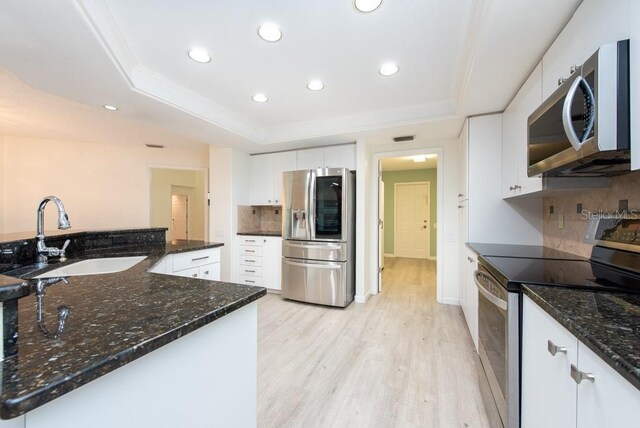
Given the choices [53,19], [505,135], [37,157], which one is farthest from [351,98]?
[37,157]

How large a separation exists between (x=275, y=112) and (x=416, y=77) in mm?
1583

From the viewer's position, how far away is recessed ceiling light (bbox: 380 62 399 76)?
2109mm

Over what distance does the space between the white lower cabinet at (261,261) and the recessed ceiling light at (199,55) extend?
2.40m

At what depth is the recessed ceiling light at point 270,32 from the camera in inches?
66.3

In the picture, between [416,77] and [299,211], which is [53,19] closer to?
[416,77]

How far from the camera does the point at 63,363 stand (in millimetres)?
523

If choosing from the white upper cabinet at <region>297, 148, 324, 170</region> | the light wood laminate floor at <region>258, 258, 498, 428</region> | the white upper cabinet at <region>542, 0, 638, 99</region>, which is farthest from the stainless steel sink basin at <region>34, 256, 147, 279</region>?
the white upper cabinet at <region>542, 0, 638, 99</region>

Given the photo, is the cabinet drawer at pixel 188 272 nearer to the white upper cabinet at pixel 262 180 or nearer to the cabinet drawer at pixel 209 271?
the cabinet drawer at pixel 209 271

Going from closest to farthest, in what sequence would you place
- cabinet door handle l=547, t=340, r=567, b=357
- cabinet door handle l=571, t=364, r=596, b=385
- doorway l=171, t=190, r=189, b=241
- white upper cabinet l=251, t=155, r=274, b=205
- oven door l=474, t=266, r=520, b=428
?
cabinet door handle l=571, t=364, r=596, b=385 → cabinet door handle l=547, t=340, r=567, b=357 → oven door l=474, t=266, r=520, b=428 → white upper cabinet l=251, t=155, r=274, b=205 → doorway l=171, t=190, r=189, b=241

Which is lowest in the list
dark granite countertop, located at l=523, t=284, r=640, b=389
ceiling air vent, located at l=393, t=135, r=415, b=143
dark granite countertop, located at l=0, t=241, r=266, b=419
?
dark granite countertop, located at l=523, t=284, r=640, b=389

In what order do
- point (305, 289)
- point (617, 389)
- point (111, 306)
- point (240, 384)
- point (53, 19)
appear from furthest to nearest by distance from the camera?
point (305, 289) < point (53, 19) < point (240, 384) < point (111, 306) < point (617, 389)

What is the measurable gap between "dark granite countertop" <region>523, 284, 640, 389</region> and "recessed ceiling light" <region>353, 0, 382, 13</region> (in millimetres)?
1639

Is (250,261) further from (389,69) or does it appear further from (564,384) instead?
(564,384)

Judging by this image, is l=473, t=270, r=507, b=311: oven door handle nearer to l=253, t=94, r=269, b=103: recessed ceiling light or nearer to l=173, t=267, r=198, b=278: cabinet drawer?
l=173, t=267, r=198, b=278: cabinet drawer
